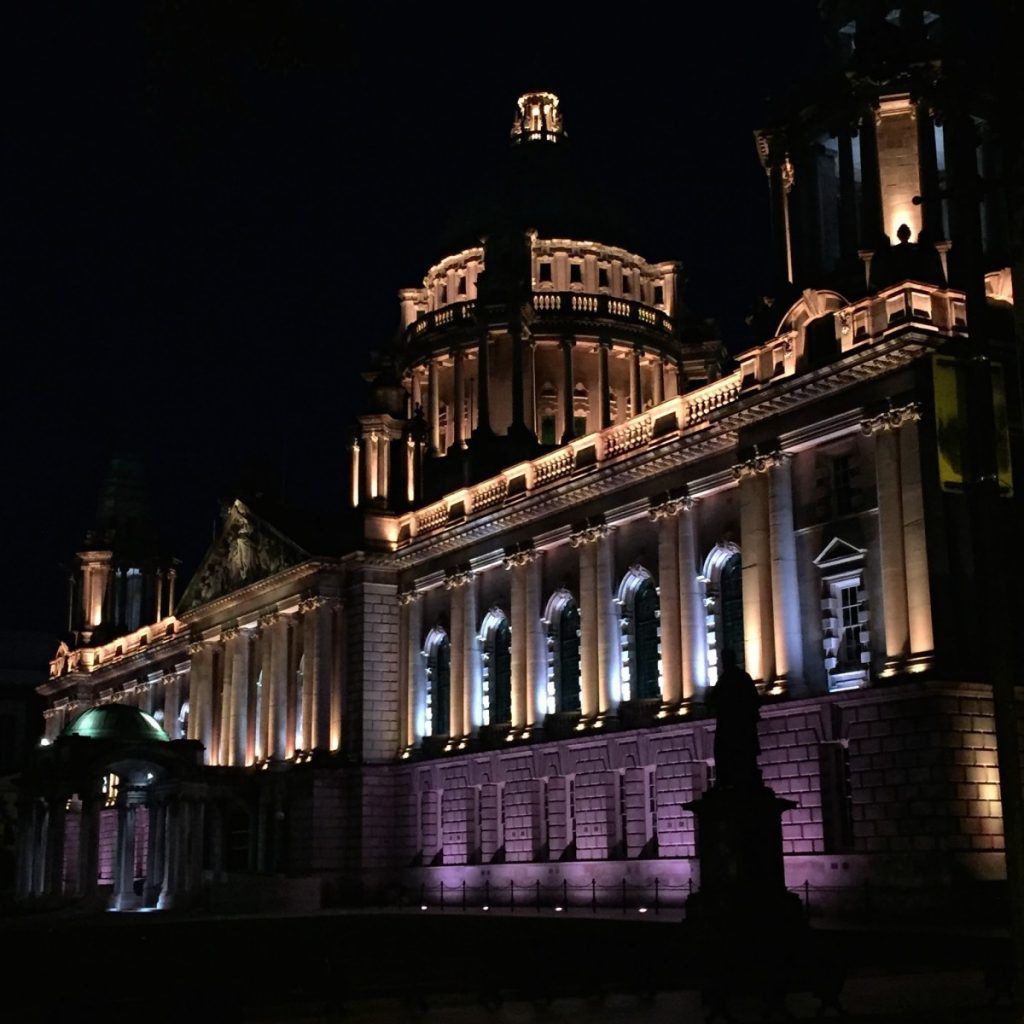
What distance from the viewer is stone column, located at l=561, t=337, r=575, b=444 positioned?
7188cm

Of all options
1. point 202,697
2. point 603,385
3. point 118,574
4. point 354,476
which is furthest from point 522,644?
point 118,574

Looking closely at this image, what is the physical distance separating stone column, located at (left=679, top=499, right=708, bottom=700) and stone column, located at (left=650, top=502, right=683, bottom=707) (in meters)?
0.33

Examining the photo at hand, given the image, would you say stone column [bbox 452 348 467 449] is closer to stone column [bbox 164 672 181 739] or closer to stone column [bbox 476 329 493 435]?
stone column [bbox 476 329 493 435]

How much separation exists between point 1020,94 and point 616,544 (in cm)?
3637

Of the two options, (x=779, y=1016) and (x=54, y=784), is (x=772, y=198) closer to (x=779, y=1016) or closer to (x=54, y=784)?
(x=779, y=1016)

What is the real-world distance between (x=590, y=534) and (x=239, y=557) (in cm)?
2414

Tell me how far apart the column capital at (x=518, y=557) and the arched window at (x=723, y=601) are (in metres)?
9.47

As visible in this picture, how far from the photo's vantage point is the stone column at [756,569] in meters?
40.9

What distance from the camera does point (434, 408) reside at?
74562 millimetres

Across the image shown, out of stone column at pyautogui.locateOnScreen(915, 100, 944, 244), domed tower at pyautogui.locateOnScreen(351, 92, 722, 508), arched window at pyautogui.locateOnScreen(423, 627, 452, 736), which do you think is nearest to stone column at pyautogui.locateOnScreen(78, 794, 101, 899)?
arched window at pyautogui.locateOnScreen(423, 627, 452, 736)

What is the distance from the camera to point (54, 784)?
59562 millimetres

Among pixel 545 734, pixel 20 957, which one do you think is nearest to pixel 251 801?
pixel 545 734

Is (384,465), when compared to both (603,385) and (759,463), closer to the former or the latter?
(603,385)

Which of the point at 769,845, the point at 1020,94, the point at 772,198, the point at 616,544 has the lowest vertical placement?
the point at 769,845
